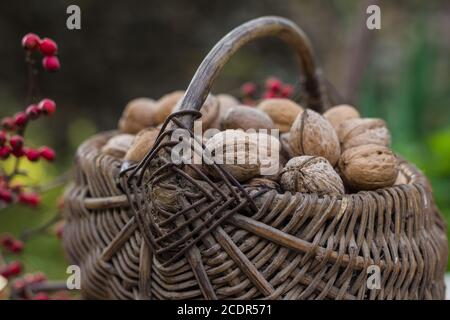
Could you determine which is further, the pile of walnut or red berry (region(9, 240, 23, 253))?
red berry (region(9, 240, 23, 253))

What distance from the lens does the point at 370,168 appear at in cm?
86

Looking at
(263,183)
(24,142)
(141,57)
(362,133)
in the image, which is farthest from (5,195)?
(141,57)

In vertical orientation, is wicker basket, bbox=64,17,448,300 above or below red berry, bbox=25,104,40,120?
below

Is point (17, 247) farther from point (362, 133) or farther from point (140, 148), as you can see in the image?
point (362, 133)

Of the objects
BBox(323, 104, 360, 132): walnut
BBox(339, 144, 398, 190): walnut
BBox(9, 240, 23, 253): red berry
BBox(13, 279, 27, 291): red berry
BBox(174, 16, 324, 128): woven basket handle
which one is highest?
BBox(174, 16, 324, 128): woven basket handle

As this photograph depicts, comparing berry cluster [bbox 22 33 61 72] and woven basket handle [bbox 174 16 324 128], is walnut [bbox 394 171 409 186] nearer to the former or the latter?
woven basket handle [bbox 174 16 324 128]

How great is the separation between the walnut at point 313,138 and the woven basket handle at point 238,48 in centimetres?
15

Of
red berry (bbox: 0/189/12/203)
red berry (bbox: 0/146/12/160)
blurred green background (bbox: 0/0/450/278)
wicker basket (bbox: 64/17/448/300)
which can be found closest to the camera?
wicker basket (bbox: 64/17/448/300)

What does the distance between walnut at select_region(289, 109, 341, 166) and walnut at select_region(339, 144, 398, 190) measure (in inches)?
1.2

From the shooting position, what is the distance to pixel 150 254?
31.6 inches

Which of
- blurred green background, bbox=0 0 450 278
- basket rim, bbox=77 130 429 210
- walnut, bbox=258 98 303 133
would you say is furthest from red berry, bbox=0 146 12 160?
blurred green background, bbox=0 0 450 278

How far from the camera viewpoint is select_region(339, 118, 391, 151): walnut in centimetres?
95
